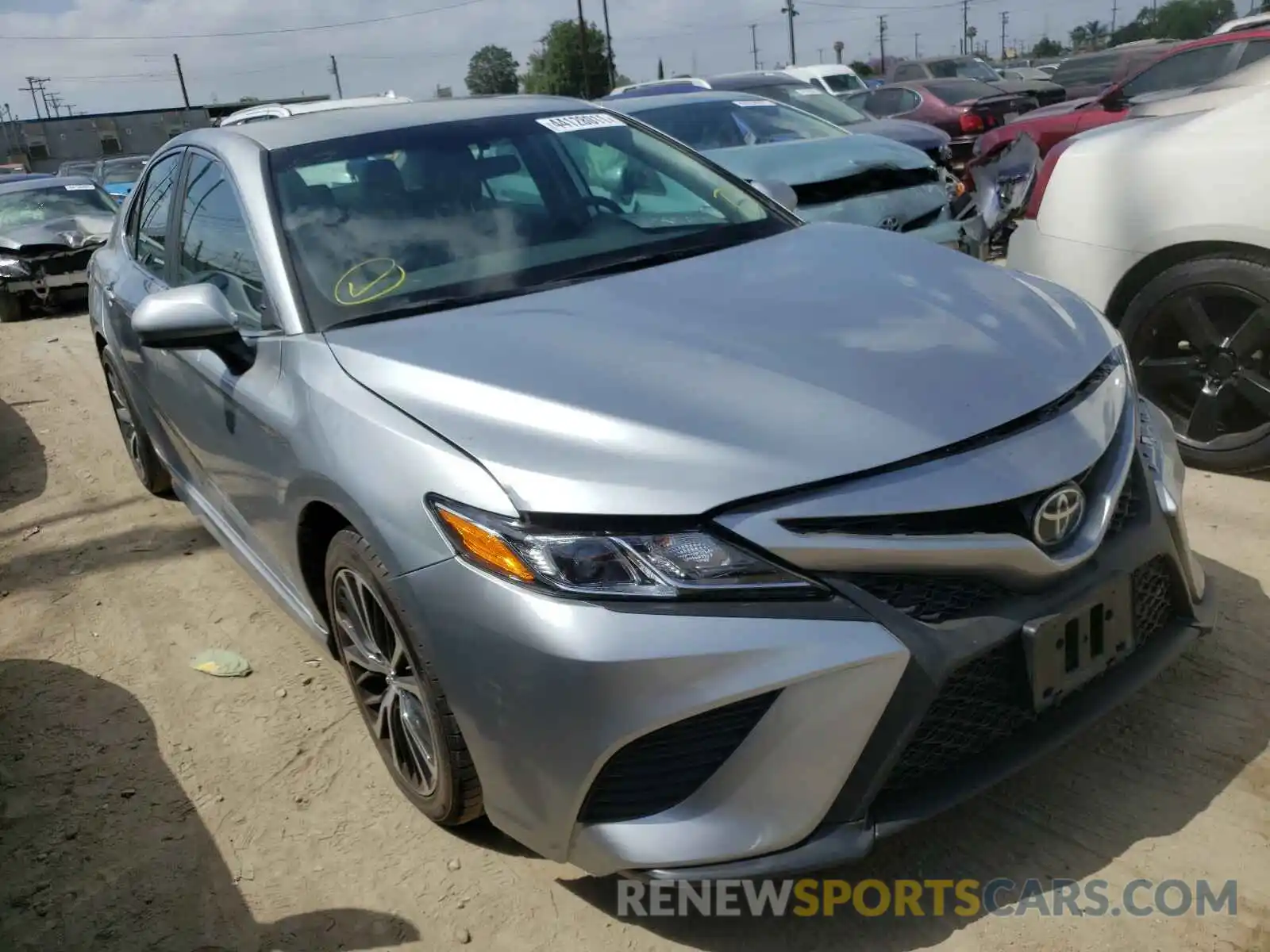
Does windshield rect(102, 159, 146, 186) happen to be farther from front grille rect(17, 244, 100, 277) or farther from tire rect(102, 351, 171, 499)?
tire rect(102, 351, 171, 499)

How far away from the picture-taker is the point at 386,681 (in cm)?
262

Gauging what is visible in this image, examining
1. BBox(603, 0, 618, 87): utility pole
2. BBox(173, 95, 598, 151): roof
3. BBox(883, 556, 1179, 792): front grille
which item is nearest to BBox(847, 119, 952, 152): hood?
BBox(173, 95, 598, 151): roof

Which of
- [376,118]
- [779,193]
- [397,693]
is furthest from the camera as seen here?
[779,193]

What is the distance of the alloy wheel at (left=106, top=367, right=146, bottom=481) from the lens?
4965 mm

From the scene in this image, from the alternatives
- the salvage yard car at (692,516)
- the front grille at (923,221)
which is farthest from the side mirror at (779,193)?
the front grille at (923,221)

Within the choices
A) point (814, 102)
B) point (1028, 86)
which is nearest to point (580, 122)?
point (814, 102)

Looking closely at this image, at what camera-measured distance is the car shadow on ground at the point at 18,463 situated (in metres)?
5.70

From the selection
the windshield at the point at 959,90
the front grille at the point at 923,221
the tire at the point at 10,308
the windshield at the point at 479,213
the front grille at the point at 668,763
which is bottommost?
the tire at the point at 10,308

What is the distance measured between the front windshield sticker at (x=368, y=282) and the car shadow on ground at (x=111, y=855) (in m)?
1.40

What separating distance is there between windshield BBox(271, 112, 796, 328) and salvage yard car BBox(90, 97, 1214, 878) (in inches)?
0.7

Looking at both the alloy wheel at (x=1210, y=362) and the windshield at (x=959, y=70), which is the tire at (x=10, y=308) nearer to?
the alloy wheel at (x=1210, y=362)

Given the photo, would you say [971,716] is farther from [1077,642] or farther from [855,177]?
[855,177]

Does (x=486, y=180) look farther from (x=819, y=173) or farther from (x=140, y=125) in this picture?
A: (x=140, y=125)

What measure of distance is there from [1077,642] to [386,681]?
5.09ft
